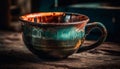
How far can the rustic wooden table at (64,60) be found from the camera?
3.59ft

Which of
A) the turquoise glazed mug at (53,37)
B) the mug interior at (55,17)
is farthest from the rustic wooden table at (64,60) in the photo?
the mug interior at (55,17)

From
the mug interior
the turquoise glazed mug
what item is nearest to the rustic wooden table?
the turquoise glazed mug

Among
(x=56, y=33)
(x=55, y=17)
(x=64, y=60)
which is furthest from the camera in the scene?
(x=55, y=17)

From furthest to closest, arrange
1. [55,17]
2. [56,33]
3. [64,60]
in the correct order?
[55,17] → [64,60] → [56,33]

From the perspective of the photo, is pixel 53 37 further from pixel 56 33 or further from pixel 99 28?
pixel 99 28

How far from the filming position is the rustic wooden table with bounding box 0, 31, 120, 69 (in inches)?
43.0

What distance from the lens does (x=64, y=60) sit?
3.78ft

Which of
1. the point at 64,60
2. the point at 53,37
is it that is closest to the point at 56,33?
the point at 53,37

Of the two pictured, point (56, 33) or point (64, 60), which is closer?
point (56, 33)

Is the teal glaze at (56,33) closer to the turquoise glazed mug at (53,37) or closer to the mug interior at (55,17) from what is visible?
the turquoise glazed mug at (53,37)

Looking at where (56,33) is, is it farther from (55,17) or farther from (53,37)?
(55,17)

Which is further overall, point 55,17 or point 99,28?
point 55,17

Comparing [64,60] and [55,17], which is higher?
[55,17]

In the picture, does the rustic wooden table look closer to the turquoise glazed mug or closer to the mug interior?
the turquoise glazed mug
